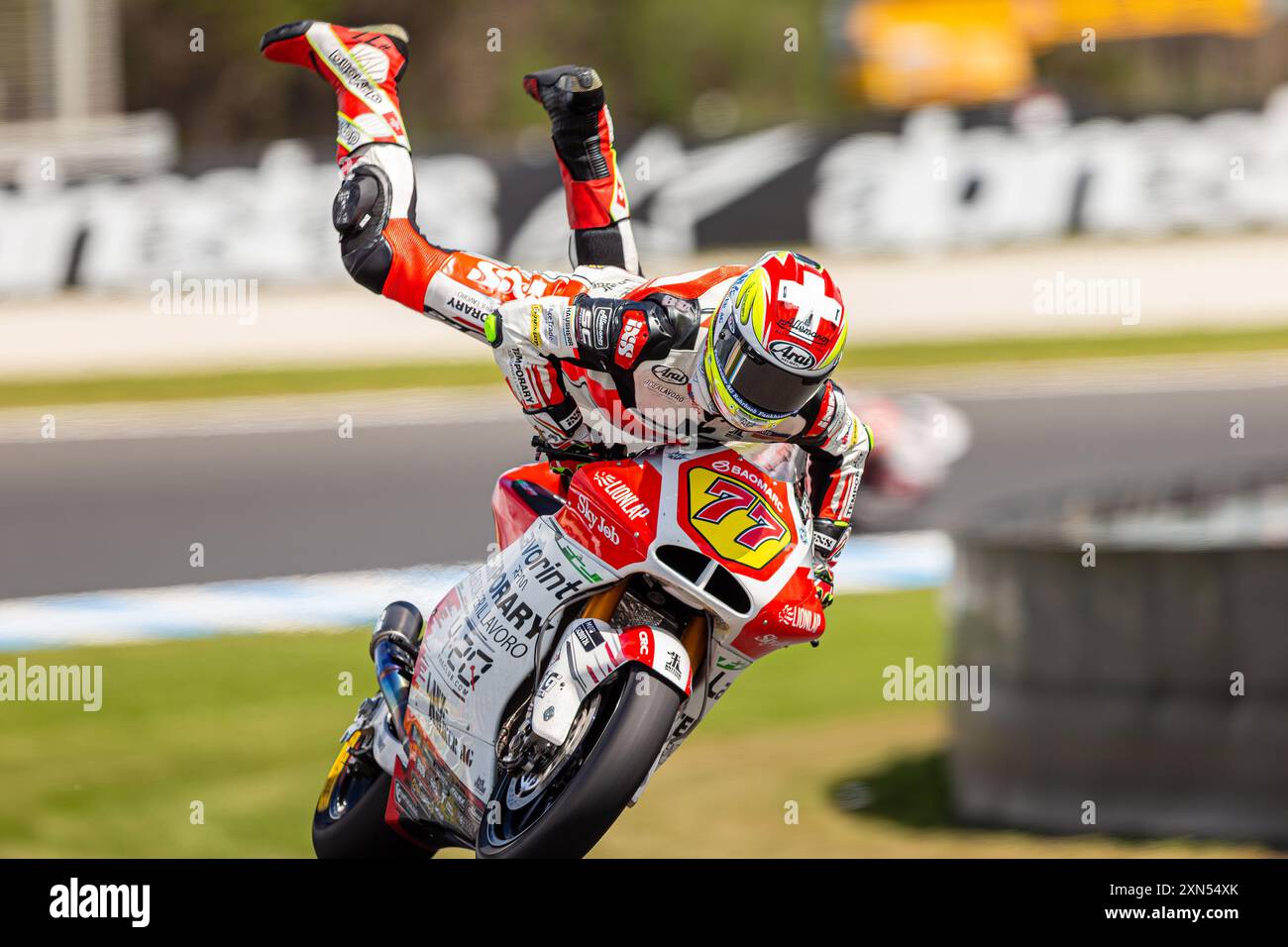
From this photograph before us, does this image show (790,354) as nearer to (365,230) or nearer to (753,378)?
(753,378)

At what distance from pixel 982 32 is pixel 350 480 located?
905 inches

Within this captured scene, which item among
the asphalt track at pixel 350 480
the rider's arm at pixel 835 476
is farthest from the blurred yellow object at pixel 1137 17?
the rider's arm at pixel 835 476

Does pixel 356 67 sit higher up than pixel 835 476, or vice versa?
pixel 356 67

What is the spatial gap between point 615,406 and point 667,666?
0.71 m

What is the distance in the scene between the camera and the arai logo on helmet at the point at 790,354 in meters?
4.21

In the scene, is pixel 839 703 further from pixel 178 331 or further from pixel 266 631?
pixel 178 331

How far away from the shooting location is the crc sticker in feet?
14.5

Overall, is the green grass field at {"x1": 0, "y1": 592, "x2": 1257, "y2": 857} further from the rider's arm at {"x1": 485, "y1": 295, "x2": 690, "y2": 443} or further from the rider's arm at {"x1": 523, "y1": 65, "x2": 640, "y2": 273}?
the rider's arm at {"x1": 485, "y1": 295, "x2": 690, "y2": 443}

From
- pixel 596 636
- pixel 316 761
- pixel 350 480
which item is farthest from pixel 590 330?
pixel 350 480

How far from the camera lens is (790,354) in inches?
166

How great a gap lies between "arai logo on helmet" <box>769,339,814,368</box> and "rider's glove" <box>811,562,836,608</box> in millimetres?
716

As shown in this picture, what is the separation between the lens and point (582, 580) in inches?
182

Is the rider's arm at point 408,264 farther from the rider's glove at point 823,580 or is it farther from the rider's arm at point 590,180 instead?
the rider's glove at point 823,580
